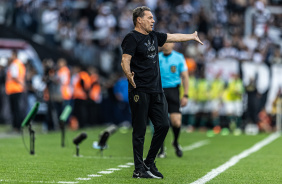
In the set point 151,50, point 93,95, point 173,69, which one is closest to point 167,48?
point 173,69

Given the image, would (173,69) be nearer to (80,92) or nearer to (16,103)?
(16,103)

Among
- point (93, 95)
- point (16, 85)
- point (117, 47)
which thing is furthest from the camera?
point (117, 47)

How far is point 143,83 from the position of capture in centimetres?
924

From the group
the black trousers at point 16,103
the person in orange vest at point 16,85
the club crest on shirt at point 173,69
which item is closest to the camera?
the club crest on shirt at point 173,69

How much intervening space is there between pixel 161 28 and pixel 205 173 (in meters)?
20.7

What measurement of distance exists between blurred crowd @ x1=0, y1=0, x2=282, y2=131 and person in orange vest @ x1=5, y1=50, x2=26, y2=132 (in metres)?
1.39

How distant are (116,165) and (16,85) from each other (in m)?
9.74

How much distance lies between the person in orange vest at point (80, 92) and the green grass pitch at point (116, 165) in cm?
811

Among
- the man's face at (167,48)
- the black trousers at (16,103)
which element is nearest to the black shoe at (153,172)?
the man's face at (167,48)

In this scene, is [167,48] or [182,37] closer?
[182,37]

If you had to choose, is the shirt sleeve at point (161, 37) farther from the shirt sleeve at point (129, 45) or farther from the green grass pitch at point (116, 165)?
the green grass pitch at point (116, 165)

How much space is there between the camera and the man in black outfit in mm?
9117

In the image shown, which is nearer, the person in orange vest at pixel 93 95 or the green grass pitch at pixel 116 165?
the green grass pitch at pixel 116 165

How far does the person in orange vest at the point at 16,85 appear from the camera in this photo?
780 inches
